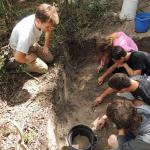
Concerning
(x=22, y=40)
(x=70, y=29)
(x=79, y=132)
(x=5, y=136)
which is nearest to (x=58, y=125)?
(x=79, y=132)

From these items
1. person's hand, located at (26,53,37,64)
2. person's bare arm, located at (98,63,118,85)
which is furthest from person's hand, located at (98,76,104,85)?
person's hand, located at (26,53,37,64)

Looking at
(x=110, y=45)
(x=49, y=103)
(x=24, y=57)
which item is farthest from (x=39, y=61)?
(x=110, y=45)

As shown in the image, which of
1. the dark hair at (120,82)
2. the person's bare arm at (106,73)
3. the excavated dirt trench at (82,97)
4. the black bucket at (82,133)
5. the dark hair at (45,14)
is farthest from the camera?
the person's bare arm at (106,73)

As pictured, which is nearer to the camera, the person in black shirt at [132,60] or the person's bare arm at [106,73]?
the person in black shirt at [132,60]

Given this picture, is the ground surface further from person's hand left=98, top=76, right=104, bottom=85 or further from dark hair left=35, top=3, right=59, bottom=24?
dark hair left=35, top=3, right=59, bottom=24

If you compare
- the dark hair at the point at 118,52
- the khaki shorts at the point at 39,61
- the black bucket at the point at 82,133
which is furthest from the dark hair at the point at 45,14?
the black bucket at the point at 82,133

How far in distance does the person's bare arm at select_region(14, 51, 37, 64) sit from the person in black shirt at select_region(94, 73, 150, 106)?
53.9 inches

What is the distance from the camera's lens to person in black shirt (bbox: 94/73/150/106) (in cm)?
440

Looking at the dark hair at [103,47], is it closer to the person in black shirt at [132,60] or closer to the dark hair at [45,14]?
the person in black shirt at [132,60]

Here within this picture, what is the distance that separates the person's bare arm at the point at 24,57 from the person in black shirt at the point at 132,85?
137 centimetres

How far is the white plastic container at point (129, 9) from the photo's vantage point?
6.28 meters

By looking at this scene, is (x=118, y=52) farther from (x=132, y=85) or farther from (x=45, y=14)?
(x=45, y=14)

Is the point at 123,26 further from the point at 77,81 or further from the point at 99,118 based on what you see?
the point at 99,118

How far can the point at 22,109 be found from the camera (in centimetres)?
486
